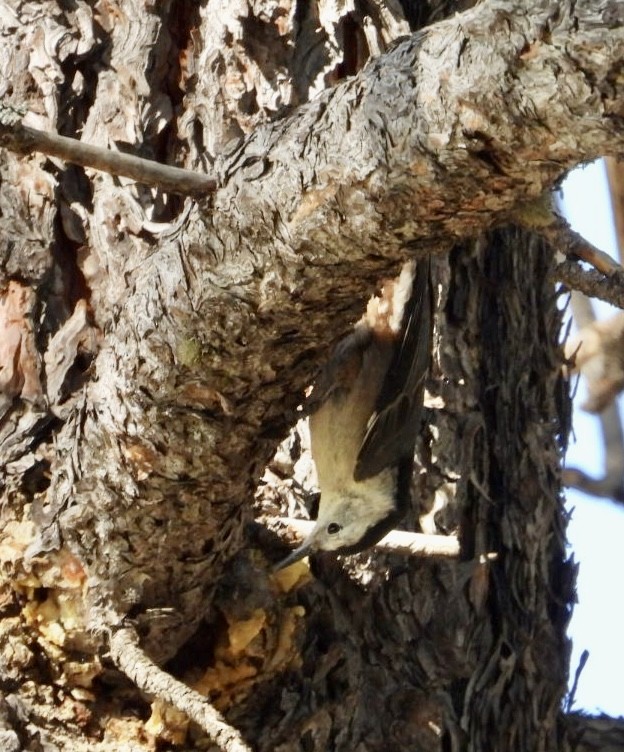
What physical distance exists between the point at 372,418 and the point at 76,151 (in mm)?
1904

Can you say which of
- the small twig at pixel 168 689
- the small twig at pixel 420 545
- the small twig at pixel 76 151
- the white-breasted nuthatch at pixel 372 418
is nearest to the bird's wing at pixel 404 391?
the white-breasted nuthatch at pixel 372 418

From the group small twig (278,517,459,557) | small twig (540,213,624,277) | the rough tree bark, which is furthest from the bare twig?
small twig (540,213,624,277)

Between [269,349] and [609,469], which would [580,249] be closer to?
[269,349]

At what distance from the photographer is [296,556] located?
2422 millimetres

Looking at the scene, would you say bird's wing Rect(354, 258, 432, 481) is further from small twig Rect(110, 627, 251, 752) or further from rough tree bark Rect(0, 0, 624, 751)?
small twig Rect(110, 627, 251, 752)

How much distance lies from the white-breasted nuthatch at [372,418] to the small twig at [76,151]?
111 centimetres

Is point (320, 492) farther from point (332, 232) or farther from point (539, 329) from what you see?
point (332, 232)

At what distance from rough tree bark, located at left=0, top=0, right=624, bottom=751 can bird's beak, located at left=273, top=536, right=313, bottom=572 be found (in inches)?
1.6

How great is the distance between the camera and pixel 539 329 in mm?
3014

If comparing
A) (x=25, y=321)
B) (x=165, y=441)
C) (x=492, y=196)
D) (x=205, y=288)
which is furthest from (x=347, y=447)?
(x=492, y=196)

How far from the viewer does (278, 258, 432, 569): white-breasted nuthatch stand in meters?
2.71

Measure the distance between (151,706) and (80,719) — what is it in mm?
129

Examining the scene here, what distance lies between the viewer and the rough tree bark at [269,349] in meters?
1.40

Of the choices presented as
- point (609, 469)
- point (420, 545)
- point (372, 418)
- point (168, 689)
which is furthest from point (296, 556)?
point (609, 469)
